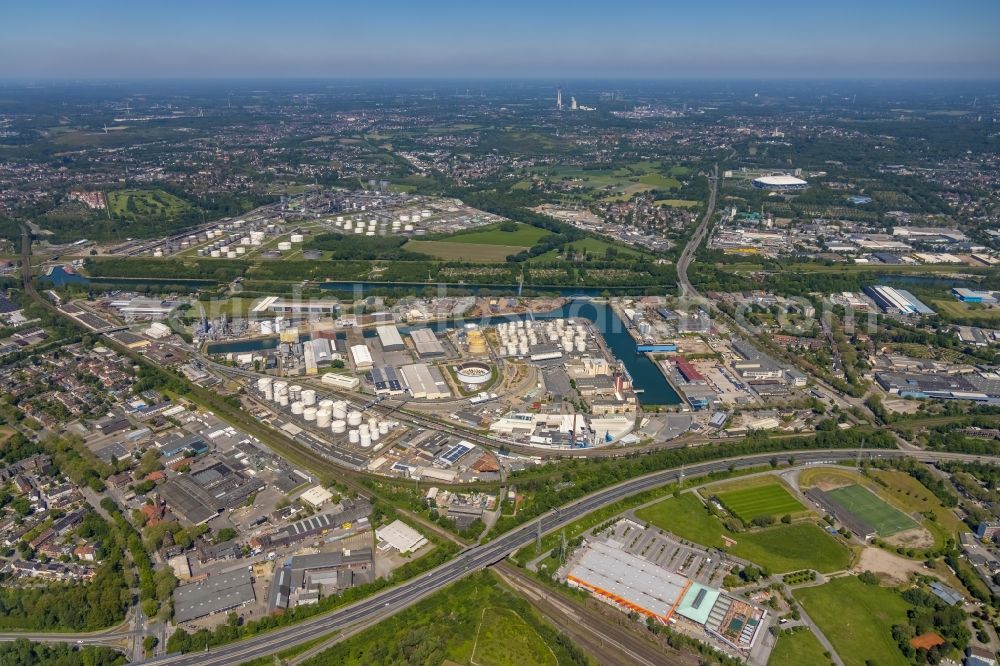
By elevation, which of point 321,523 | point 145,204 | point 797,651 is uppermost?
point 145,204

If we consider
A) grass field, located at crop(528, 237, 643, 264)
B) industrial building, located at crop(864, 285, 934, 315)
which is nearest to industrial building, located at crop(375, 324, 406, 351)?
grass field, located at crop(528, 237, 643, 264)

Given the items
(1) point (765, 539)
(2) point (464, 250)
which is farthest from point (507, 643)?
(2) point (464, 250)

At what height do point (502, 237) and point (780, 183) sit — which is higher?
point (780, 183)

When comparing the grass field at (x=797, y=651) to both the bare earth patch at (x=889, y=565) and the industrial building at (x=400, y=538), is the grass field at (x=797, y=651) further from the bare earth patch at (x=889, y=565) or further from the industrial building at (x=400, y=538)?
the industrial building at (x=400, y=538)

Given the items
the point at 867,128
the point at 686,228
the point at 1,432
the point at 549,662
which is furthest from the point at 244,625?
the point at 867,128

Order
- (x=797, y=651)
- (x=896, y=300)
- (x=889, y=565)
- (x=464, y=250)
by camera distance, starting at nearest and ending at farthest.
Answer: (x=797, y=651) < (x=889, y=565) < (x=896, y=300) < (x=464, y=250)

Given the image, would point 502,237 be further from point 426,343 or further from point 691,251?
point 426,343

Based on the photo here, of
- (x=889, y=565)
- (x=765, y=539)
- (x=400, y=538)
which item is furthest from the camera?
(x=765, y=539)
